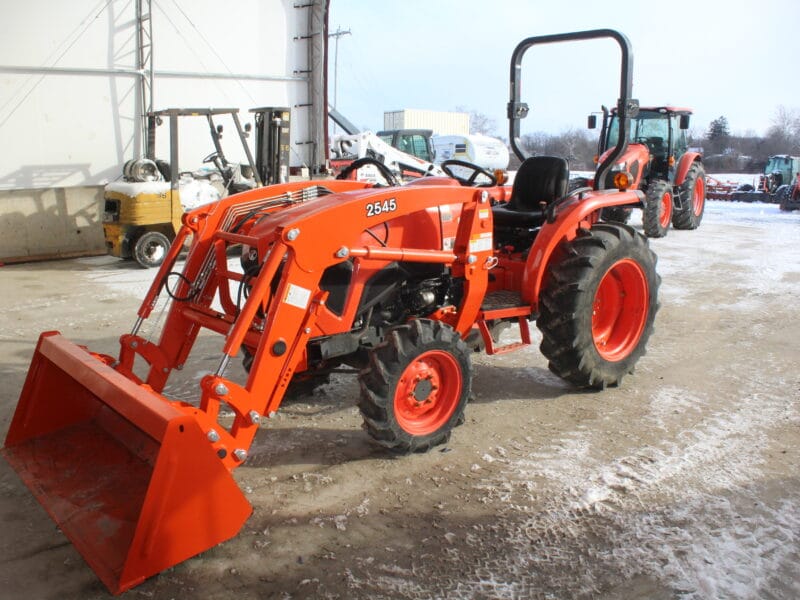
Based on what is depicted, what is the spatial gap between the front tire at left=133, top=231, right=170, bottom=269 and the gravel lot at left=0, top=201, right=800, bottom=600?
376 centimetres

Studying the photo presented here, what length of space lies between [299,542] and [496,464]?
1.13m

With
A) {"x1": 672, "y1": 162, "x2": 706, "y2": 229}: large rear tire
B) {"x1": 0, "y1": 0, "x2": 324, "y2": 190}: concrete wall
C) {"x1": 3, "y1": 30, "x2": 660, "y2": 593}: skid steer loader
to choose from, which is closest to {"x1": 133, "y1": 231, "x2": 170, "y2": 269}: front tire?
{"x1": 0, "y1": 0, "x2": 324, "y2": 190}: concrete wall

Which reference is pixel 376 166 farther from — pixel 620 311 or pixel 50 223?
pixel 50 223

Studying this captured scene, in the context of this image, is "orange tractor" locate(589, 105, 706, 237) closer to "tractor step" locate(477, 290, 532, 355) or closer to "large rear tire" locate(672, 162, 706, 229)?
"large rear tire" locate(672, 162, 706, 229)

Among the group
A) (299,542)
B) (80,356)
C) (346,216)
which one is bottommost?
(299,542)

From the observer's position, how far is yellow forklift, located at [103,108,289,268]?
350 inches

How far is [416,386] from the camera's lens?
345cm

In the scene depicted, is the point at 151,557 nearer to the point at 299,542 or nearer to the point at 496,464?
the point at 299,542

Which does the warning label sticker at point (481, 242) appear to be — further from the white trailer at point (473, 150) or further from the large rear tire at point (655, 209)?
the white trailer at point (473, 150)

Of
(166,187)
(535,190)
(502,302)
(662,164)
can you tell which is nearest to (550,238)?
(502,302)

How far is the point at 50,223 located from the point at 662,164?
32.7 ft

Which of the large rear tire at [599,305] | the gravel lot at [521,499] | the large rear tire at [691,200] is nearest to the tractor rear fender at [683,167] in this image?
the large rear tire at [691,200]

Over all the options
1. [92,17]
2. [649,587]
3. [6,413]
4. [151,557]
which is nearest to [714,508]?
[649,587]

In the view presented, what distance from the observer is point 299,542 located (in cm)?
275
